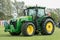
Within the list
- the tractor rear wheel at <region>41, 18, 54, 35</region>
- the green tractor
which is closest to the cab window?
the green tractor

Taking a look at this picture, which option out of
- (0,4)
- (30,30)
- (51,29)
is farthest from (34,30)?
(0,4)

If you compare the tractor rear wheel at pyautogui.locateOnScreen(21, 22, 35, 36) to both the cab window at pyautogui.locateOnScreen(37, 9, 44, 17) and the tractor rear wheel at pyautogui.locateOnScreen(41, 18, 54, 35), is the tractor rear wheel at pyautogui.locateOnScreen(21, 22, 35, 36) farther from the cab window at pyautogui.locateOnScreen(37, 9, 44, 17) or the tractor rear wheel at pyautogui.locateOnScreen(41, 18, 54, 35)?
the cab window at pyautogui.locateOnScreen(37, 9, 44, 17)

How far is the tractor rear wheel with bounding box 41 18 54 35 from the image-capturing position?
69.6 feet

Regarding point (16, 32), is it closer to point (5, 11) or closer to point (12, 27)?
point (12, 27)

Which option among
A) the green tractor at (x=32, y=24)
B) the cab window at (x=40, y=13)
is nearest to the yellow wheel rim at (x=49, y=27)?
the green tractor at (x=32, y=24)

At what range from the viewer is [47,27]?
2156 centimetres

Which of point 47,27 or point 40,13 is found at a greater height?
point 40,13

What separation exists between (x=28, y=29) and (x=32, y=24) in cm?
53

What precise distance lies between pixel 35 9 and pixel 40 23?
112 centimetres

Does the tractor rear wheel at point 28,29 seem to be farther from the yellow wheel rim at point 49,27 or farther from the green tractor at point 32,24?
the yellow wheel rim at point 49,27

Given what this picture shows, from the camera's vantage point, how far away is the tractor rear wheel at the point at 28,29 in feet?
65.5

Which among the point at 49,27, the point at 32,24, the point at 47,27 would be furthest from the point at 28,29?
the point at 49,27

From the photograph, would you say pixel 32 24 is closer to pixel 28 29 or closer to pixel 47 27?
pixel 28 29

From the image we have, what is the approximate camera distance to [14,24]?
68.5 feet
